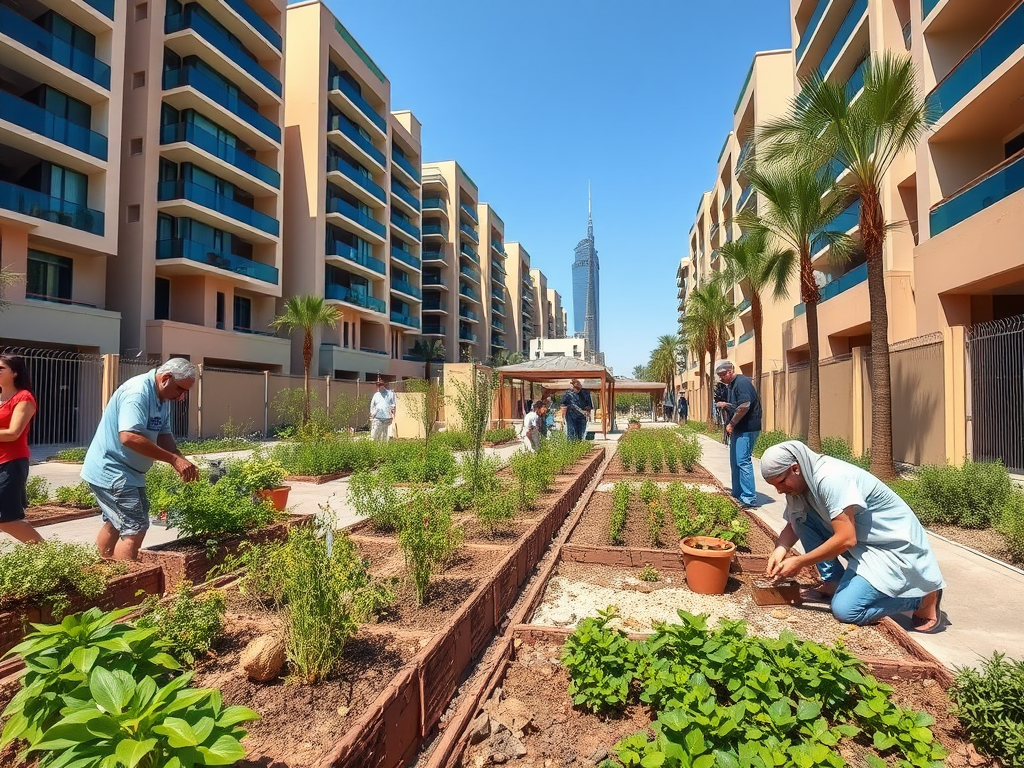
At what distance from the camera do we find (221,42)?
23.9 metres

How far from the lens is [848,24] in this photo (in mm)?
17031

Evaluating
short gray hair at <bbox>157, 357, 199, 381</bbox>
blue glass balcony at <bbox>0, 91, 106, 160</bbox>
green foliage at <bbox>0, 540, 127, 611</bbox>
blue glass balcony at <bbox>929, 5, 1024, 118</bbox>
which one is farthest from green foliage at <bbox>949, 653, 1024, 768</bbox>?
blue glass balcony at <bbox>0, 91, 106, 160</bbox>

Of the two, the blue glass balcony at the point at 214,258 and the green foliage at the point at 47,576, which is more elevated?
the blue glass balcony at the point at 214,258

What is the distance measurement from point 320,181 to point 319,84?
5197 mm

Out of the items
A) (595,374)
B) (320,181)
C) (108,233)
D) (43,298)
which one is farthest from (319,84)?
(595,374)

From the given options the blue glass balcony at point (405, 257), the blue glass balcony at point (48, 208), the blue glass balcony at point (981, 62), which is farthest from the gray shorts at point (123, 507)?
the blue glass balcony at point (405, 257)

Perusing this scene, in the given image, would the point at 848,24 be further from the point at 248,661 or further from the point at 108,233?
the point at 108,233

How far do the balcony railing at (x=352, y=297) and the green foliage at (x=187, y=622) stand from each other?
3053 centimetres

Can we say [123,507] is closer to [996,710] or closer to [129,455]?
[129,455]

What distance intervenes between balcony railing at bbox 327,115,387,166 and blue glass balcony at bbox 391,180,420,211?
3601 mm

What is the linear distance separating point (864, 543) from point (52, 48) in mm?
24770

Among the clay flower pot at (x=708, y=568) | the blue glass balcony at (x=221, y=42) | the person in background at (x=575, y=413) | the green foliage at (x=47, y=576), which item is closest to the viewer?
the green foliage at (x=47, y=576)

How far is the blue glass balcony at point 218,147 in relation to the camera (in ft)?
73.7

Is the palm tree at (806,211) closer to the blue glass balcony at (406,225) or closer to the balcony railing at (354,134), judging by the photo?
the balcony railing at (354,134)
